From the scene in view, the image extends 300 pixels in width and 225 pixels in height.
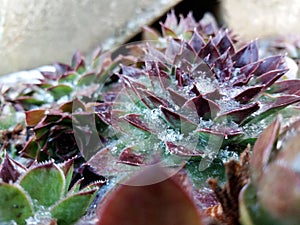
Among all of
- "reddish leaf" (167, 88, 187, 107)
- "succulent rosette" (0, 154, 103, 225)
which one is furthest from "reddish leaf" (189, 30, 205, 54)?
"succulent rosette" (0, 154, 103, 225)

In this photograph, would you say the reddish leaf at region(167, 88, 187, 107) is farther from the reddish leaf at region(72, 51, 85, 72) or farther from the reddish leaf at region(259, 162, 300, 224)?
the reddish leaf at region(72, 51, 85, 72)

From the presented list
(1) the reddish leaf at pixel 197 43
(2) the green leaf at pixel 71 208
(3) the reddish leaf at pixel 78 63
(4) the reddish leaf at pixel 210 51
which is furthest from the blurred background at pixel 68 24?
(2) the green leaf at pixel 71 208

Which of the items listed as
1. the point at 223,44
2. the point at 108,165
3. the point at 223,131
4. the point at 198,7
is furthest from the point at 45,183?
the point at 198,7

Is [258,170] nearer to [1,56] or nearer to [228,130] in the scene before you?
[228,130]

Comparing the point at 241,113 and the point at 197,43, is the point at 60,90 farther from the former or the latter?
the point at 241,113

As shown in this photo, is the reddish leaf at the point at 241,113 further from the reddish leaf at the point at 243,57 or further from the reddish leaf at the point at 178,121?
the reddish leaf at the point at 243,57
